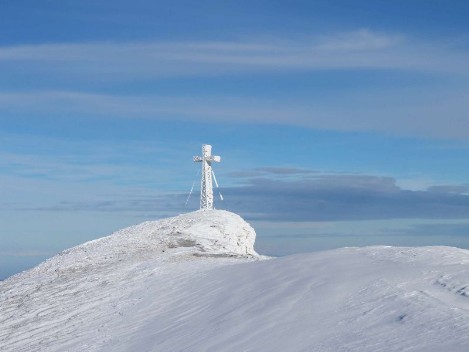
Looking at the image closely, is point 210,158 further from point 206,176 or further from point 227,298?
point 227,298

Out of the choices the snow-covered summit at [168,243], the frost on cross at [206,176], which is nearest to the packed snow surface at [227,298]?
the snow-covered summit at [168,243]

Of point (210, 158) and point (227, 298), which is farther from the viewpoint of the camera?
point (210, 158)

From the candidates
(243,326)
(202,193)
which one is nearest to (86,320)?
(243,326)

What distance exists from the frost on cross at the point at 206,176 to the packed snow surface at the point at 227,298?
592cm

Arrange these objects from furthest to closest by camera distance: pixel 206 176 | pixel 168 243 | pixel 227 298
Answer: pixel 206 176 → pixel 168 243 → pixel 227 298

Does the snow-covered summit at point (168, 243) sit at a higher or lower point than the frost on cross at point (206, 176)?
lower

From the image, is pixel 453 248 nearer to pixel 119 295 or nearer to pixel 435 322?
pixel 435 322

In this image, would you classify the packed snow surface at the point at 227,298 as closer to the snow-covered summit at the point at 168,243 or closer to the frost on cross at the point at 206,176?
the snow-covered summit at the point at 168,243

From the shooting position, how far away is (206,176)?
34.9 m

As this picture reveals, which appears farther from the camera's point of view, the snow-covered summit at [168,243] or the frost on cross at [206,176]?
the frost on cross at [206,176]

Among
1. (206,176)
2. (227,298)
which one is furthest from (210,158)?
(227,298)

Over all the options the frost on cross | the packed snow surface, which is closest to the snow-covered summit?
the packed snow surface

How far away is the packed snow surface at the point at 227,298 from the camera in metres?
11.3

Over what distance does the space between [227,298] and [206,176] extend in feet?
60.9
